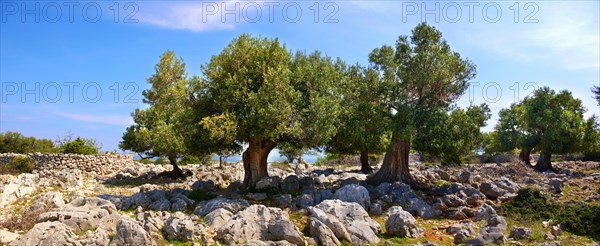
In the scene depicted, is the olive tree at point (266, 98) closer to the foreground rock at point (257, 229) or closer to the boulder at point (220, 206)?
the boulder at point (220, 206)

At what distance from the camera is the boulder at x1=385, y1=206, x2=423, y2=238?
16.7 metres

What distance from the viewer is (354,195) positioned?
2177cm

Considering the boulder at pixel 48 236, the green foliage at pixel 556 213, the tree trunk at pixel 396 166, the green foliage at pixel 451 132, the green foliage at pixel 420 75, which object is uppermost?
the green foliage at pixel 420 75

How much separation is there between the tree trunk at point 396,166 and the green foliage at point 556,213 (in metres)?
7.70

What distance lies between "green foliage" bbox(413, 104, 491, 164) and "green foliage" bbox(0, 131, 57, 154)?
156 ft

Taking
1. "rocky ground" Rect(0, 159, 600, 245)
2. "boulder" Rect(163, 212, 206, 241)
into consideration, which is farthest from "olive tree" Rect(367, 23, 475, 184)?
"boulder" Rect(163, 212, 206, 241)

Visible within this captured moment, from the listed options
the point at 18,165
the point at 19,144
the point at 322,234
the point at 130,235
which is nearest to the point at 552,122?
the point at 322,234

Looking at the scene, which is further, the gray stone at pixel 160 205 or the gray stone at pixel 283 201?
the gray stone at pixel 283 201

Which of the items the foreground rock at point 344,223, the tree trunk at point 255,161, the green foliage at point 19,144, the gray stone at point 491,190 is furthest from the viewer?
the green foliage at point 19,144

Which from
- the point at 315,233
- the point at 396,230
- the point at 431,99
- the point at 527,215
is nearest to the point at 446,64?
the point at 431,99

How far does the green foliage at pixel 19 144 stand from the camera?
180 feet

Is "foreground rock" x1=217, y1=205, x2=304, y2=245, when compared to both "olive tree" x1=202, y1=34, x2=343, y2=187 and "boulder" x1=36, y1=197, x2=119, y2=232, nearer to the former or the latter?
"boulder" x1=36, y1=197, x2=119, y2=232

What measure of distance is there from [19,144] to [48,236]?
50891 mm

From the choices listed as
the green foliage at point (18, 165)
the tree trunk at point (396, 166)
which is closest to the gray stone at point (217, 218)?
the tree trunk at point (396, 166)
